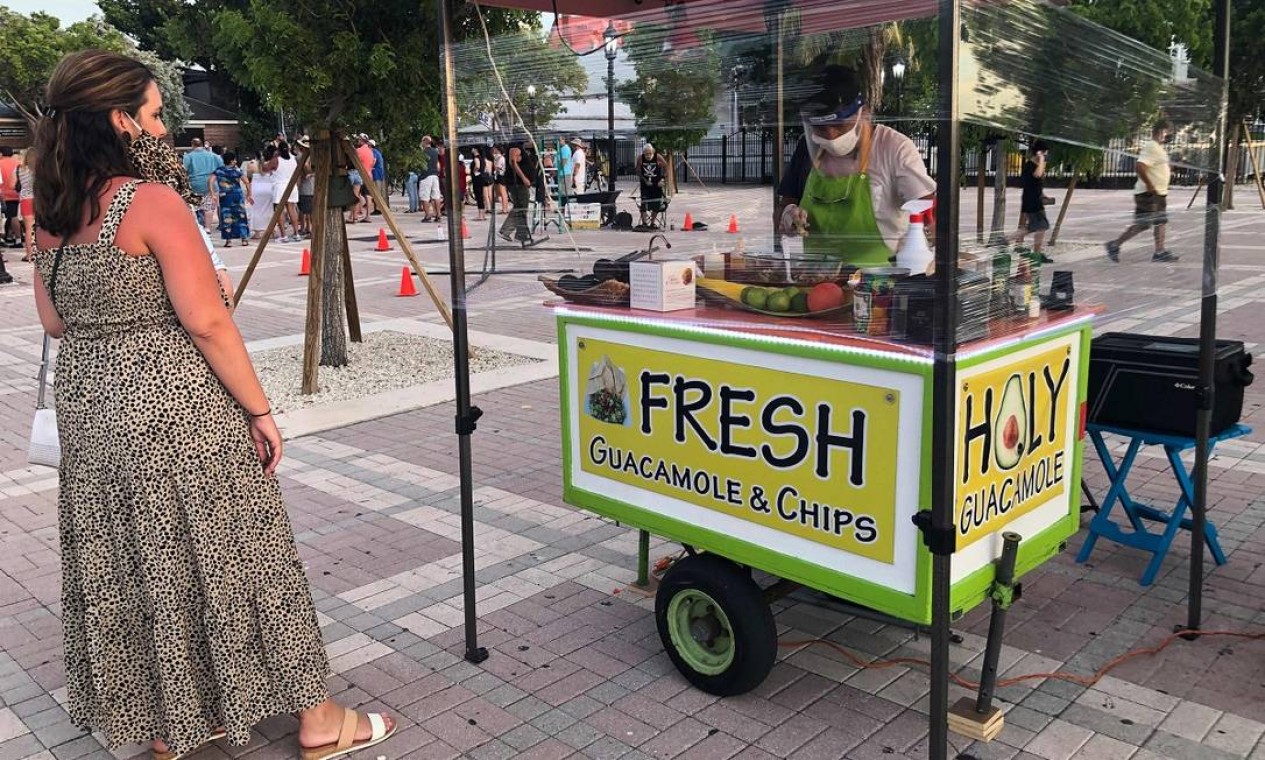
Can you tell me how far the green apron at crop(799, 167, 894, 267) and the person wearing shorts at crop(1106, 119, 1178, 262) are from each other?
0.73 meters

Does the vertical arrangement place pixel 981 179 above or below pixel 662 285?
above

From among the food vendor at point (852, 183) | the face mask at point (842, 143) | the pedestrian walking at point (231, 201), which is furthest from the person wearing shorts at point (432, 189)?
the face mask at point (842, 143)

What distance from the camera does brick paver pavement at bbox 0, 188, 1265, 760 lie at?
9.90 feet

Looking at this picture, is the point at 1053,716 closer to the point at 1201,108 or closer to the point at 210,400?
the point at 1201,108

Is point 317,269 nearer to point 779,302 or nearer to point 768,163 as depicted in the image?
point 768,163

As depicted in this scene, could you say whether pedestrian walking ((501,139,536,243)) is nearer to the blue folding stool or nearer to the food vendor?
the food vendor

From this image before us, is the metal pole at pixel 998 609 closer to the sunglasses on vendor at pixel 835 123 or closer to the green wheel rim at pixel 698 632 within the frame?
the green wheel rim at pixel 698 632

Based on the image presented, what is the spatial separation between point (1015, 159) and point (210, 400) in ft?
8.26

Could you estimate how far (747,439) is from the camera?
10.0ft

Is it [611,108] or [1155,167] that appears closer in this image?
[1155,167]

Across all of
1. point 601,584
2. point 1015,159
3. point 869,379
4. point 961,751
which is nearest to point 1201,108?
point 1015,159

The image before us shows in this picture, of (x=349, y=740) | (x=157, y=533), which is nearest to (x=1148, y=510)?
(x=349, y=740)

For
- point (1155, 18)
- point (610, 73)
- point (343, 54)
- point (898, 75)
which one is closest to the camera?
point (898, 75)

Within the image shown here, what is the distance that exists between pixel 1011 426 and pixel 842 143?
44.0 inches
